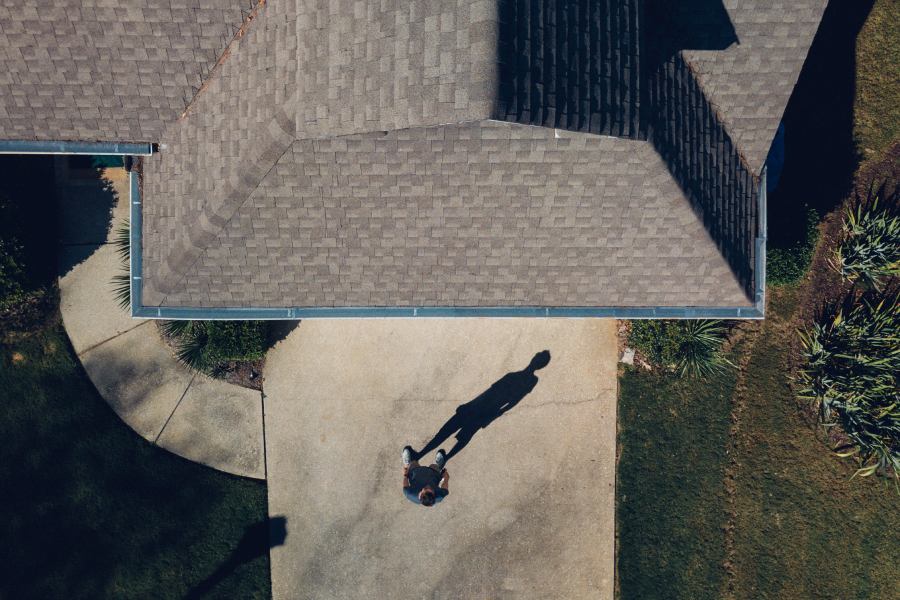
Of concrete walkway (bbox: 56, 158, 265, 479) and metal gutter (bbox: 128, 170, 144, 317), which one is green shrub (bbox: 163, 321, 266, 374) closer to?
concrete walkway (bbox: 56, 158, 265, 479)

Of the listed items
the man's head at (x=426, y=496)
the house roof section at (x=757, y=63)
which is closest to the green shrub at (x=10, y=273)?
the man's head at (x=426, y=496)

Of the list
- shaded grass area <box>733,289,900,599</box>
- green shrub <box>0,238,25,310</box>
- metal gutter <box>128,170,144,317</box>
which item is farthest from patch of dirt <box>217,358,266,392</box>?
shaded grass area <box>733,289,900,599</box>

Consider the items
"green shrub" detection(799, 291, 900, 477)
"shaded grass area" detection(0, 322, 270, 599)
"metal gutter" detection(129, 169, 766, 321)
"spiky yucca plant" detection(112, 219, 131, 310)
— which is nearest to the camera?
"metal gutter" detection(129, 169, 766, 321)

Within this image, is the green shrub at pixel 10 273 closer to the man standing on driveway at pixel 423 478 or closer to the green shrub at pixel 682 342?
the man standing on driveway at pixel 423 478

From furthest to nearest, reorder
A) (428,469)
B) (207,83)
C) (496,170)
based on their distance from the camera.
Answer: (428,469), (207,83), (496,170)

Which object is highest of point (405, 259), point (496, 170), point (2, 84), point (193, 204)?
point (2, 84)

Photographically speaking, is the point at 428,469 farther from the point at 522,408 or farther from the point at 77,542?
the point at 77,542

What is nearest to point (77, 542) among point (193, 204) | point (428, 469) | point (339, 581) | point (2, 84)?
point (339, 581)
